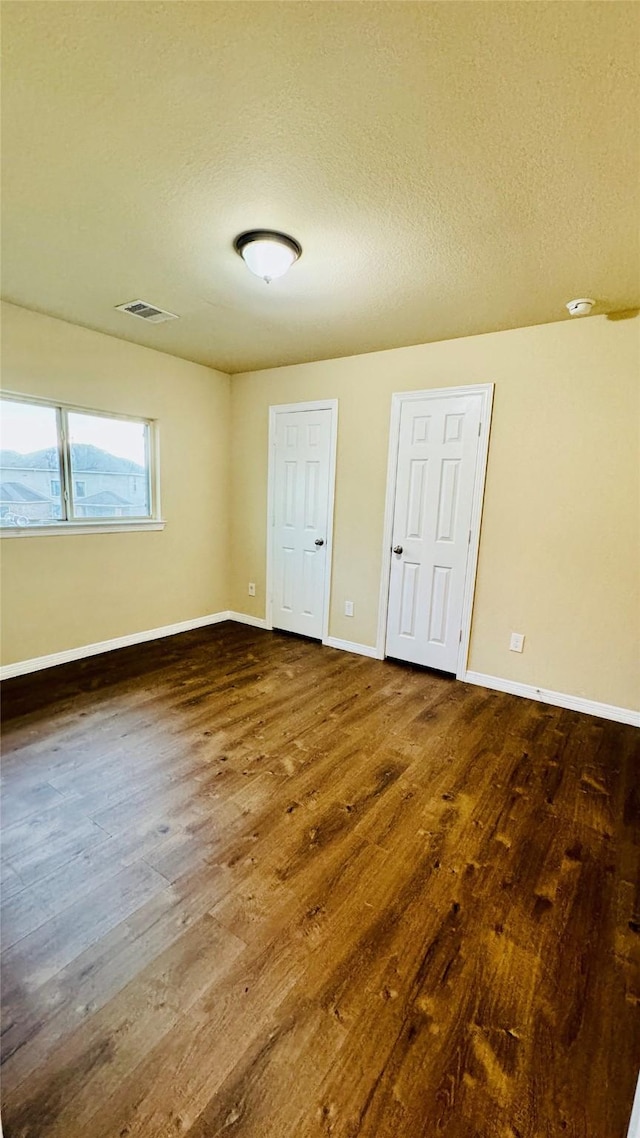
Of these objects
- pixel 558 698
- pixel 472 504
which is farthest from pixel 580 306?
pixel 558 698

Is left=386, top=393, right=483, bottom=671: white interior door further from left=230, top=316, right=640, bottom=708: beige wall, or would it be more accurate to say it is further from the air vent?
the air vent

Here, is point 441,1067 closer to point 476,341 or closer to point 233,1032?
point 233,1032

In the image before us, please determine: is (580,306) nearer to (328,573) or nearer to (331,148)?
(331,148)

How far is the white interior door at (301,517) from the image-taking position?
13.2 ft

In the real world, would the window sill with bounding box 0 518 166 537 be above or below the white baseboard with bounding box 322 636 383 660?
above

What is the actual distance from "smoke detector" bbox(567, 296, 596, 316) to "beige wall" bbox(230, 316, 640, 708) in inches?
6.4

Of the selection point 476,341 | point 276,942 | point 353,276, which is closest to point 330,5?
point 353,276

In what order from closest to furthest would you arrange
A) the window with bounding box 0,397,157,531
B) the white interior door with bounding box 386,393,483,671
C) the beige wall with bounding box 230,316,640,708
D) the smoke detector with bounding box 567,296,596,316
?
1. the smoke detector with bounding box 567,296,596,316
2. the beige wall with bounding box 230,316,640,708
3. the window with bounding box 0,397,157,531
4. the white interior door with bounding box 386,393,483,671

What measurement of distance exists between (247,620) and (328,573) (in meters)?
1.23

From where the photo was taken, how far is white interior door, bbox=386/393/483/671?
130 inches

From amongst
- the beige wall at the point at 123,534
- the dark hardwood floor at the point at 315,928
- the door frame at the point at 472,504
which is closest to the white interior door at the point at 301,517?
the door frame at the point at 472,504

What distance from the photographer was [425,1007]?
4.03ft

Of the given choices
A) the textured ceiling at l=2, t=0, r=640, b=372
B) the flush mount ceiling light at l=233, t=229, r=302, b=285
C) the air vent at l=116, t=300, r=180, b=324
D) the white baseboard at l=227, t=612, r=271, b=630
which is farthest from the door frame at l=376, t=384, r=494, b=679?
the air vent at l=116, t=300, r=180, b=324

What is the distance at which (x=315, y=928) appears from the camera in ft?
4.75
